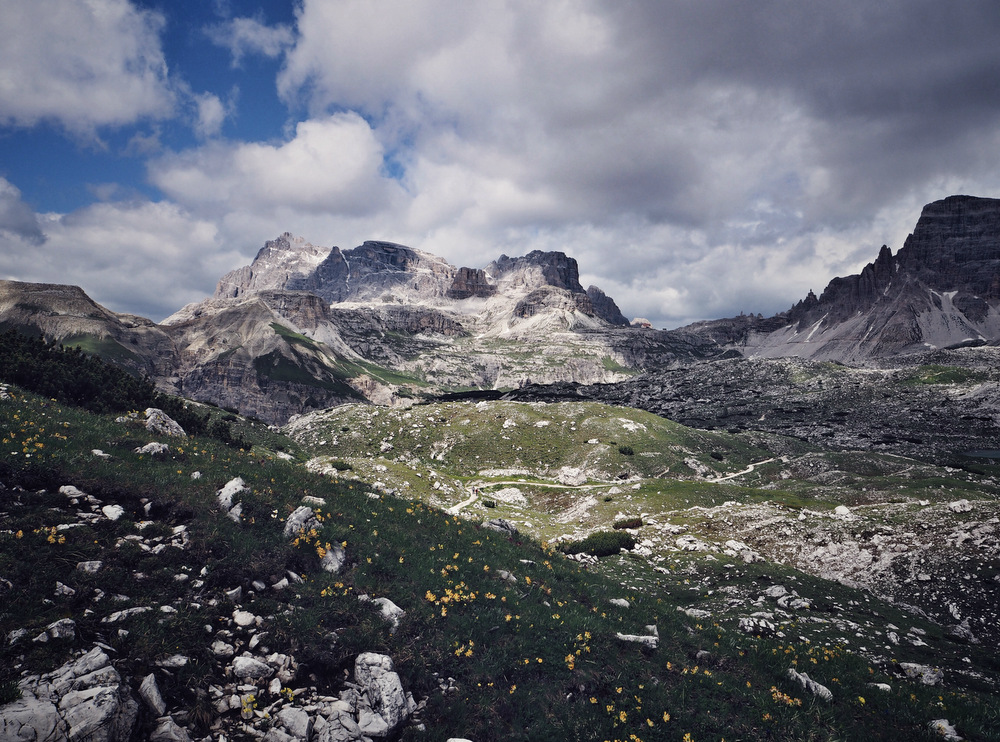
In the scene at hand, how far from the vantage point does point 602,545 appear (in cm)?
3161

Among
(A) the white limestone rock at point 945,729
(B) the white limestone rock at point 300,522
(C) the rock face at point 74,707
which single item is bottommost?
(A) the white limestone rock at point 945,729

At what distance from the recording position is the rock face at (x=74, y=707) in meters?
6.07

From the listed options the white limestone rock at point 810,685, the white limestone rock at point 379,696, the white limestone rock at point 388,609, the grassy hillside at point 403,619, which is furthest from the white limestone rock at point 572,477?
the white limestone rock at point 379,696

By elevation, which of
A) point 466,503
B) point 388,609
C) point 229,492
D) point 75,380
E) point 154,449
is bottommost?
point 466,503

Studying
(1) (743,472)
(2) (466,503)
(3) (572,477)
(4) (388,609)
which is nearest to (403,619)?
(4) (388,609)

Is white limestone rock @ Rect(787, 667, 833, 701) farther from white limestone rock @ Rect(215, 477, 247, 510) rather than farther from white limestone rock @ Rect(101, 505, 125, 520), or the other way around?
white limestone rock @ Rect(101, 505, 125, 520)

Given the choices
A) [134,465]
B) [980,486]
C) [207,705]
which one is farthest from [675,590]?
[980,486]

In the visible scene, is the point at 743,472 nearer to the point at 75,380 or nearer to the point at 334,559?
the point at 334,559

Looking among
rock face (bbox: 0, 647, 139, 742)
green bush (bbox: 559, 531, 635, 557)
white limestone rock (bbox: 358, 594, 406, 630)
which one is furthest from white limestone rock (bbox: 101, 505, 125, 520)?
green bush (bbox: 559, 531, 635, 557)

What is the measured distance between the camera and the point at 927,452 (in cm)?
12206

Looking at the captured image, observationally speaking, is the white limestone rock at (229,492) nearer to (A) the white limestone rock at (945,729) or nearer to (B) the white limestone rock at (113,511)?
(B) the white limestone rock at (113,511)

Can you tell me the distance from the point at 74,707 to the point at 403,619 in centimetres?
632

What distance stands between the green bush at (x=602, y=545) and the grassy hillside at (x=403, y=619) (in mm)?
11585

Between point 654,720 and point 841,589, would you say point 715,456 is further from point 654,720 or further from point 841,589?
point 654,720
